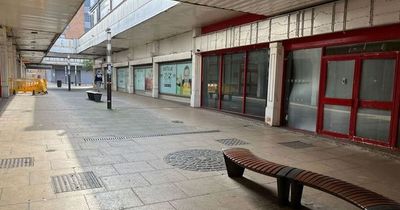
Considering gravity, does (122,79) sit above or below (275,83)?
below

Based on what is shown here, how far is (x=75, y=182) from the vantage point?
425 cm

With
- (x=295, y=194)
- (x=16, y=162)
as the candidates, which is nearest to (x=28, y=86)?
(x=16, y=162)

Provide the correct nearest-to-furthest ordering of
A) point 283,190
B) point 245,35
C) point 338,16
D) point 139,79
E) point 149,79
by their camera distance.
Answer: point 283,190 → point 338,16 → point 245,35 → point 149,79 → point 139,79

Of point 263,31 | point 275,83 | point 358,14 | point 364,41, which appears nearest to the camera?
point 358,14

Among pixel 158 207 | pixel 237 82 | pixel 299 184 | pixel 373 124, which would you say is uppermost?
pixel 237 82

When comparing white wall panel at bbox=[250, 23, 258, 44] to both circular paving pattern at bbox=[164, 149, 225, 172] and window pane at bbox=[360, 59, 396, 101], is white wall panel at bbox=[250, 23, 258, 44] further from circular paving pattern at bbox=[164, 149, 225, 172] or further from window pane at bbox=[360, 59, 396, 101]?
circular paving pattern at bbox=[164, 149, 225, 172]

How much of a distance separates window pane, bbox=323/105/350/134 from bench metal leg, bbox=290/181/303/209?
15.5 ft

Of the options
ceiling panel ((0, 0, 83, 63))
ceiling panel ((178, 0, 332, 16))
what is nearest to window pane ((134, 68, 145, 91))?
ceiling panel ((0, 0, 83, 63))

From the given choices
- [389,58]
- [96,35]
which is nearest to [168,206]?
[389,58]

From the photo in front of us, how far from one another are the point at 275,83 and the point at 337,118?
2.21 metres

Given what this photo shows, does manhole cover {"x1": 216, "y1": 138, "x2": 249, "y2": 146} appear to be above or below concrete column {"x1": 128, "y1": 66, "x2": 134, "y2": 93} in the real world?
below

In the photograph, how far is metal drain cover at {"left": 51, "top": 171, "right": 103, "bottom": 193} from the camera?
403 centimetres

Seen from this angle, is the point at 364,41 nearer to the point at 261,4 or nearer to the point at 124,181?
the point at 261,4

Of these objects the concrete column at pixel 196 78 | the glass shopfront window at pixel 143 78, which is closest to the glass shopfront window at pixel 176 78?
the concrete column at pixel 196 78
